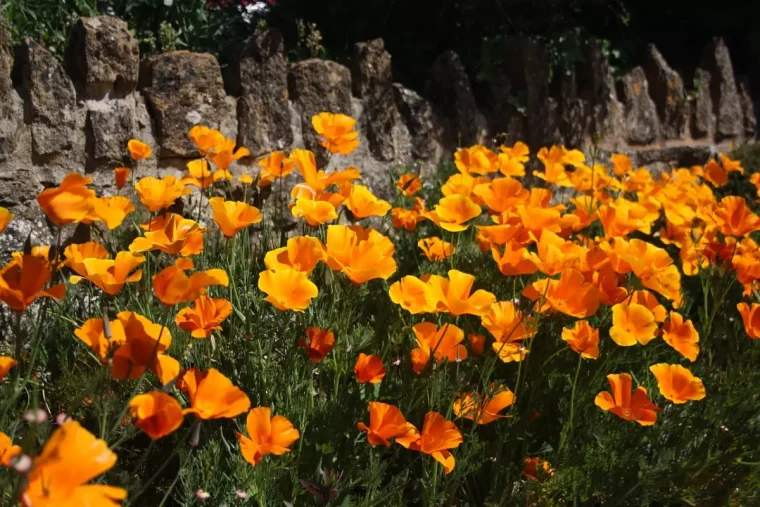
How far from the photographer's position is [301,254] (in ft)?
5.24

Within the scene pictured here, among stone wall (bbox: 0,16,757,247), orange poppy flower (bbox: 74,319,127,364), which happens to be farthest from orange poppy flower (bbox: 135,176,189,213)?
orange poppy flower (bbox: 74,319,127,364)

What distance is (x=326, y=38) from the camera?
4254 millimetres

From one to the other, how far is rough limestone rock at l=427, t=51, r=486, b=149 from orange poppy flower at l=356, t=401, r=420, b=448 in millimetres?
2331

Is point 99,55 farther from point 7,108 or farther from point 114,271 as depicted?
point 114,271

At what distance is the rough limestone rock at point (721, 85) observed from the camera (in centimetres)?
Answer: 545

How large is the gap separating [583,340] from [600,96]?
3135mm

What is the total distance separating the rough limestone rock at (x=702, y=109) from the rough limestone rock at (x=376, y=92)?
307cm

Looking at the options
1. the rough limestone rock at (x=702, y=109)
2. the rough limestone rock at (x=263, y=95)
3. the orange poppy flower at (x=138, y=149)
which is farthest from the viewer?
the rough limestone rock at (x=702, y=109)

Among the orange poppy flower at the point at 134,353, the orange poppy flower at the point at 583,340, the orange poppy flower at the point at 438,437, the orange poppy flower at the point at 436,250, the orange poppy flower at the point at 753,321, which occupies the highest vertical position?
the orange poppy flower at the point at 134,353

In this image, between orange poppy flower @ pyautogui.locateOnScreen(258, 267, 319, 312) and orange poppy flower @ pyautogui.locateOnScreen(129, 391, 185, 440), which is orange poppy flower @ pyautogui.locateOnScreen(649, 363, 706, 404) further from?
orange poppy flower @ pyautogui.locateOnScreen(129, 391, 185, 440)

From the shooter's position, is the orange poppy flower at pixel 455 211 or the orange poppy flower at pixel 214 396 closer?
the orange poppy flower at pixel 214 396

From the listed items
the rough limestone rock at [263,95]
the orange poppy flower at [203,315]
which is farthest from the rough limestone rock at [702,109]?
the orange poppy flower at [203,315]

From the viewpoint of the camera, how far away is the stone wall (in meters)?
2.17

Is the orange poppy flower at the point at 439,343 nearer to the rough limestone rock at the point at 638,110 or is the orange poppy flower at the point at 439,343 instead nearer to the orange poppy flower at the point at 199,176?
the orange poppy flower at the point at 199,176
